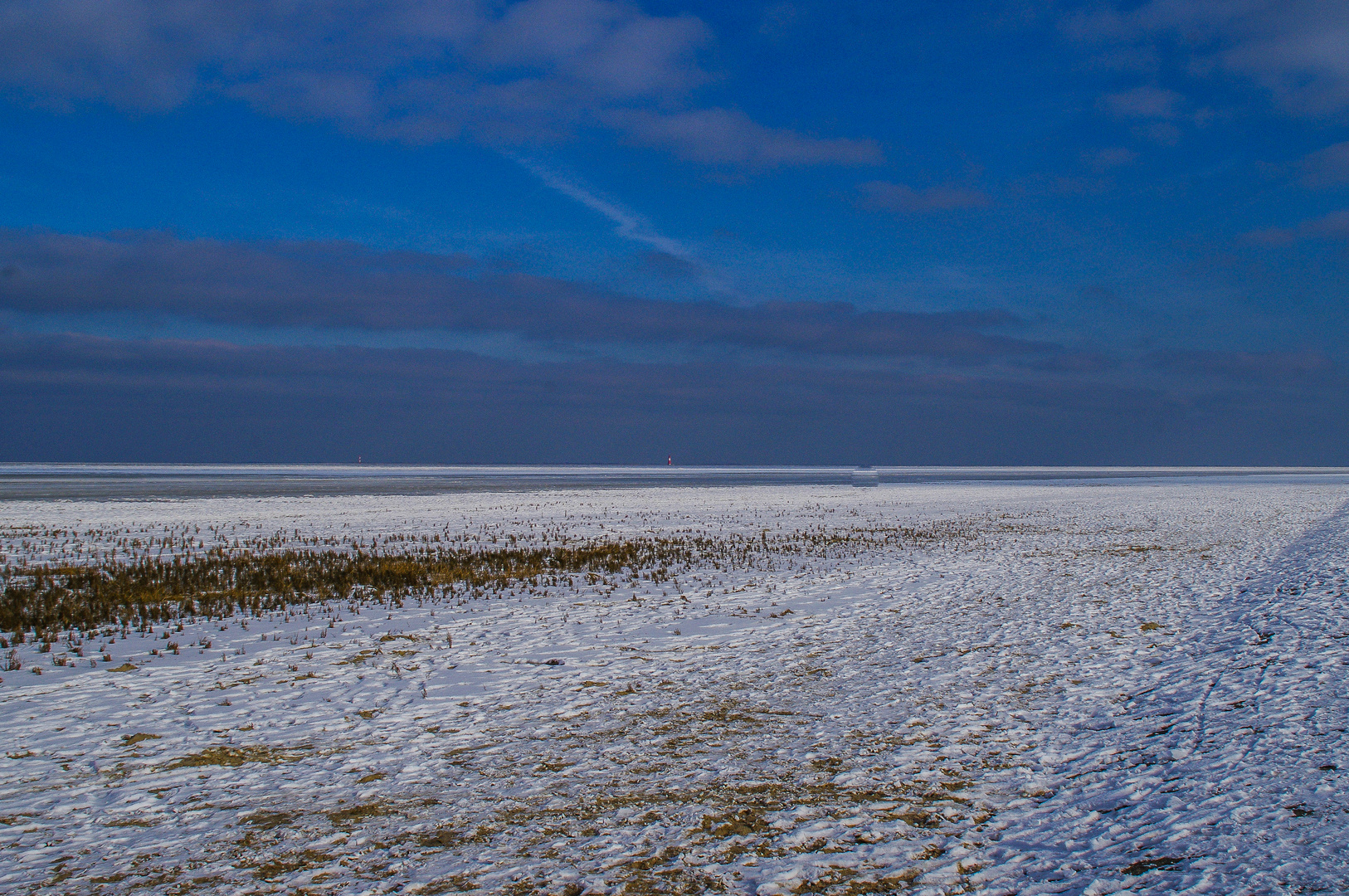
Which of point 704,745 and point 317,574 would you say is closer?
point 704,745

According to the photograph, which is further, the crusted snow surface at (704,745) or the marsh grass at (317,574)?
the marsh grass at (317,574)

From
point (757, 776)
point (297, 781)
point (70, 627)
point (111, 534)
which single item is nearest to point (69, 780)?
point (297, 781)

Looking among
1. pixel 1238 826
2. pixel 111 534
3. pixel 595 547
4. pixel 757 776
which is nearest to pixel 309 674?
pixel 757 776

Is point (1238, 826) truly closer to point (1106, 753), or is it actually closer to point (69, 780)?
point (1106, 753)

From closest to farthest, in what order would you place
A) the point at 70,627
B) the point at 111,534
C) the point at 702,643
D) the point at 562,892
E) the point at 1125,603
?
the point at 562,892, the point at 702,643, the point at 70,627, the point at 1125,603, the point at 111,534

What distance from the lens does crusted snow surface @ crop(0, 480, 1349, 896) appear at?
17.6 feet

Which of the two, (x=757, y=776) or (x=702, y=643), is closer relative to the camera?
(x=757, y=776)

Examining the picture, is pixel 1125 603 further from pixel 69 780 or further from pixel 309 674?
pixel 69 780

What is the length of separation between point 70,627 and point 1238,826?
1570 centimetres

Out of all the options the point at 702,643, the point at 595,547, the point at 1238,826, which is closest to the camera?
the point at 1238,826

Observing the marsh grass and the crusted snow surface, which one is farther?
the marsh grass

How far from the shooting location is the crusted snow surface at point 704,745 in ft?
17.6

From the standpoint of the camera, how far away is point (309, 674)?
10.4 meters

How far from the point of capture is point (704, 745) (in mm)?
7680
